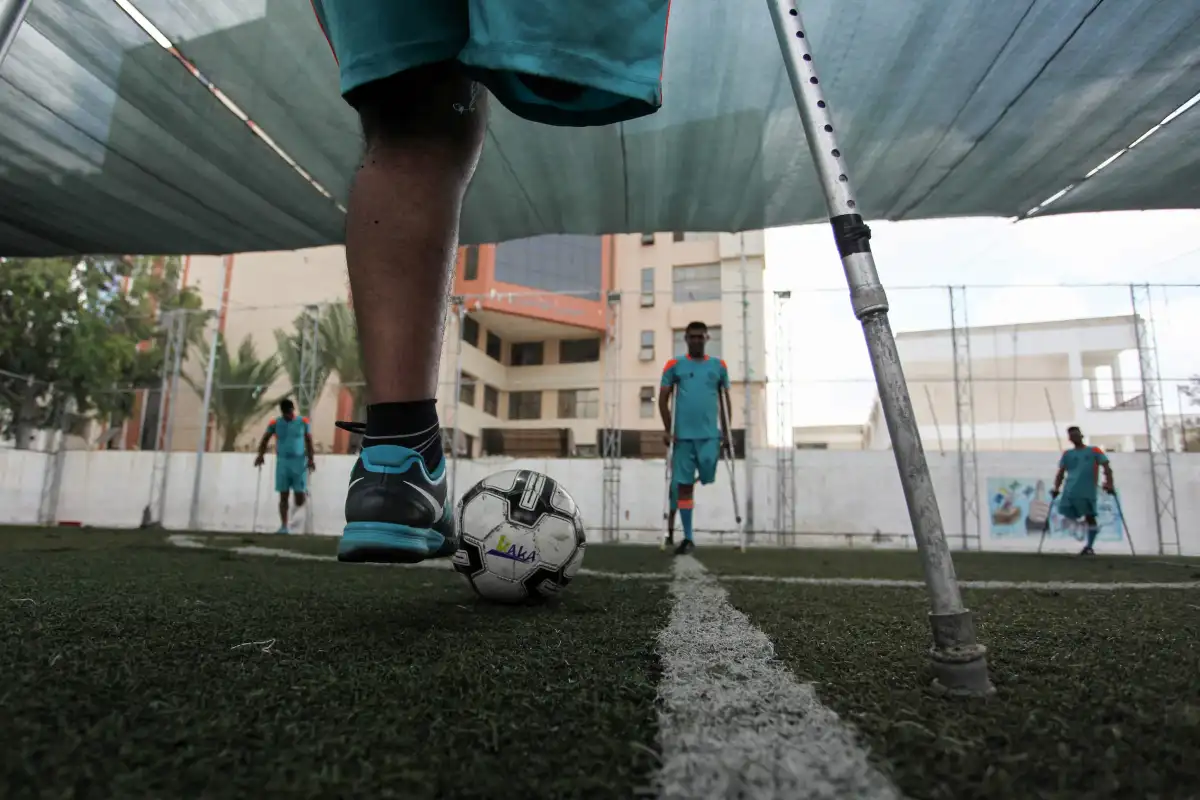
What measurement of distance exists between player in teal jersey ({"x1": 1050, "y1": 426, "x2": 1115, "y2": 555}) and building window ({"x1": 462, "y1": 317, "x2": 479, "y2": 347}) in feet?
54.2

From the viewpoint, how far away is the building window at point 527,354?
23969 millimetres

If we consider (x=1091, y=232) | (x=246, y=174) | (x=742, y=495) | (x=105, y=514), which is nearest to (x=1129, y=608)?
(x=246, y=174)

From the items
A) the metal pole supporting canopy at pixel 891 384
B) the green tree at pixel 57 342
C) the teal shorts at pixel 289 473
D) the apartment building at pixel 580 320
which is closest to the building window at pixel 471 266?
the apartment building at pixel 580 320

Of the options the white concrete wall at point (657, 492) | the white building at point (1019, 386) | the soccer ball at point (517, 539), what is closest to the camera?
the soccer ball at point (517, 539)

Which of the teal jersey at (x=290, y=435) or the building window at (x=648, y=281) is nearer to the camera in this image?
the teal jersey at (x=290, y=435)

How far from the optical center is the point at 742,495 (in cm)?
1122

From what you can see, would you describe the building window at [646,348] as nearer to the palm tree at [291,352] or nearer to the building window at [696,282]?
the building window at [696,282]

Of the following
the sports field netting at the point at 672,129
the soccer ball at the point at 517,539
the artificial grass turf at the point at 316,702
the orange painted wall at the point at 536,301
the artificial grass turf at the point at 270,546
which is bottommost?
the artificial grass turf at the point at 270,546

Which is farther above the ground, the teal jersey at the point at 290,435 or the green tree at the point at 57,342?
the green tree at the point at 57,342

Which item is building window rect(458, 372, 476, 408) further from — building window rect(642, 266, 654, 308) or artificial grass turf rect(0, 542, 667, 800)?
artificial grass turf rect(0, 542, 667, 800)

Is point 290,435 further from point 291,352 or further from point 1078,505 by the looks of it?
point 291,352

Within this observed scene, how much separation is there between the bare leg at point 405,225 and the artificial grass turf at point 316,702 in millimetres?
460

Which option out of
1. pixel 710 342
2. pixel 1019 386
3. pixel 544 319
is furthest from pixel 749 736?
pixel 544 319

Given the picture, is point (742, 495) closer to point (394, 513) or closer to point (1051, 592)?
point (1051, 592)
